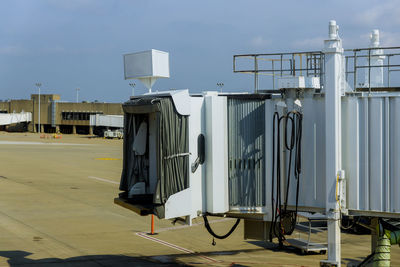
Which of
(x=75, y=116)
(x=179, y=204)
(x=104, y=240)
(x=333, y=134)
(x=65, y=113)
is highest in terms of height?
(x=65, y=113)

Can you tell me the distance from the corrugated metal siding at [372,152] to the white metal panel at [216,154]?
3.21m

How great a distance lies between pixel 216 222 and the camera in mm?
29062

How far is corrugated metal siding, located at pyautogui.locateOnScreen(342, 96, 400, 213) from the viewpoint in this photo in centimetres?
1411

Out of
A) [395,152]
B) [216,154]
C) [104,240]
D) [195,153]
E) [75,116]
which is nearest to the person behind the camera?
[395,152]

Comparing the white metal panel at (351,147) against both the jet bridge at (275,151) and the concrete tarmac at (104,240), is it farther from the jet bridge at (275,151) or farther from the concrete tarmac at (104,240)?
the concrete tarmac at (104,240)

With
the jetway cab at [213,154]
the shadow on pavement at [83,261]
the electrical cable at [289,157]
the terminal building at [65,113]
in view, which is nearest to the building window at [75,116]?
the terminal building at [65,113]

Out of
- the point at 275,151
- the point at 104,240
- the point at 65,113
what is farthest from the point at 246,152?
the point at 65,113

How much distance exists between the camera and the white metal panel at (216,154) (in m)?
15.3

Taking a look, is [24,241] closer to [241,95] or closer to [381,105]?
[241,95]

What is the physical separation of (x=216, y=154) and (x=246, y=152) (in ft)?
2.91

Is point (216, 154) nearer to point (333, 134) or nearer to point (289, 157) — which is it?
point (289, 157)

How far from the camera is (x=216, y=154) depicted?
50.3 feet

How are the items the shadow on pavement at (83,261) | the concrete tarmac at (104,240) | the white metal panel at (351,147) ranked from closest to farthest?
the white metal panel at (351,147) → the shadow on pavement at (83,261) → the concrete tarmac at (104,240)

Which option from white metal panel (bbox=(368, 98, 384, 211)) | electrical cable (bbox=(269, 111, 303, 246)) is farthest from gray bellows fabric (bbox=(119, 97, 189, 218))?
white metal panel (bbox=(368, 98, 384, 211))
